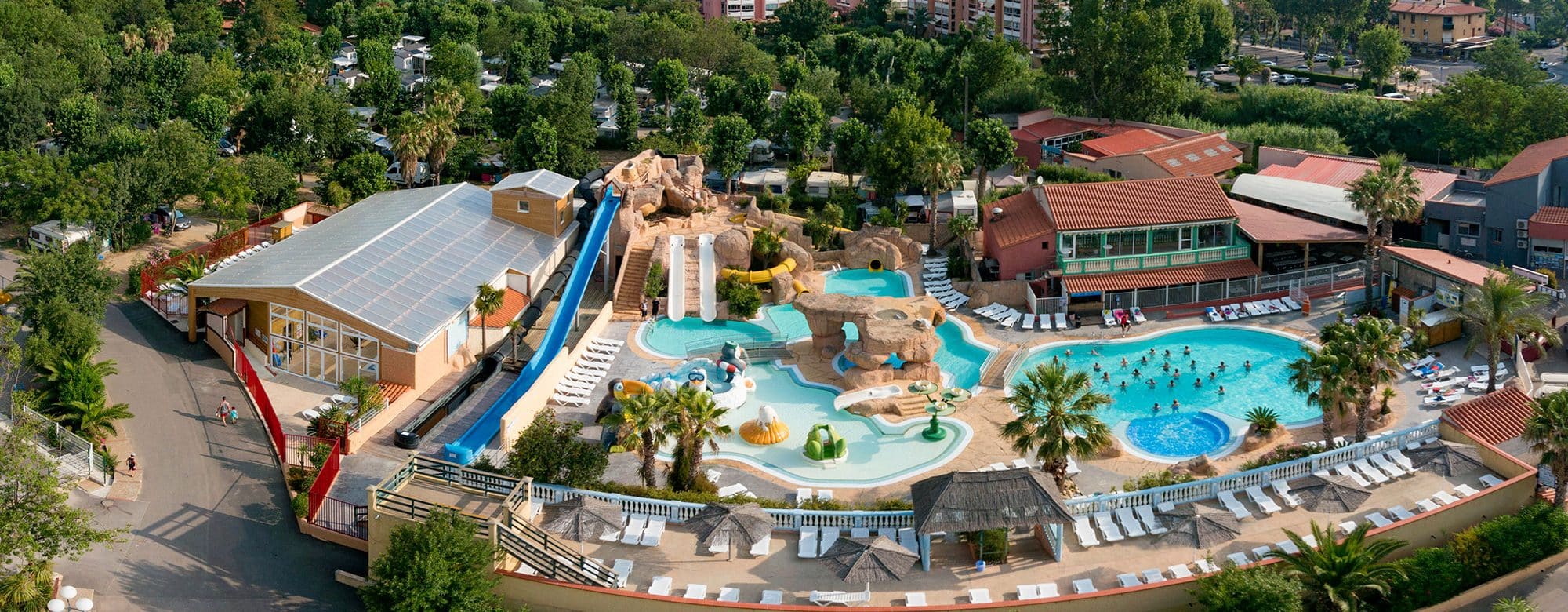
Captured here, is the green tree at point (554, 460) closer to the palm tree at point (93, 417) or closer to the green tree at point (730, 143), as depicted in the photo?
the palm tree at point (93, 417)

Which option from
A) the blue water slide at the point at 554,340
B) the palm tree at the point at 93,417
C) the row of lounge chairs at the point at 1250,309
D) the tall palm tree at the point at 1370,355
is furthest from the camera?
the row of lounge chairs at the point at 1250,309

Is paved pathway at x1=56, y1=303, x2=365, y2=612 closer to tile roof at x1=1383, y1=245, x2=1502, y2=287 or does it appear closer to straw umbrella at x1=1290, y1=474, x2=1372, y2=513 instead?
straw umbrella at x1=1290, y1=474, x2=1372, y2=513

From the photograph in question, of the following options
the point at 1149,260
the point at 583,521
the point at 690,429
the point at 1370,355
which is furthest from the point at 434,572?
the point at 1149,260

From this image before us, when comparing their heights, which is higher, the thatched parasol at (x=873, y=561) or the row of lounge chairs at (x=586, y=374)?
the row of lounge chairs at (x=586, y=374)

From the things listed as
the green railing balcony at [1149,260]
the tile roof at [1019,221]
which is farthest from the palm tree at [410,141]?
the green railing balcony at [1149,260]

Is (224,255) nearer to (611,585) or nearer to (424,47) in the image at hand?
(611,585)

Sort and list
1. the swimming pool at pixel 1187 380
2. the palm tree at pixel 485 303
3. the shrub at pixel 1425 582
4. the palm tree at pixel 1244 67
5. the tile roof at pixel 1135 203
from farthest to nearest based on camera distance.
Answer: the palm tree at pixel 1244 67, the tile roof at pixel 1135 203, the palm tree at pixel 485 303, the swimming pool at pixel 1187 380, the shrub at pixel 1425 582

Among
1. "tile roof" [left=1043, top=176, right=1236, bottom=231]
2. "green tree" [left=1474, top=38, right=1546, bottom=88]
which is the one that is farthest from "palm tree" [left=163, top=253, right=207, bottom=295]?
"green tree" [left=1474, top=38, right=1546, bottom=88]
